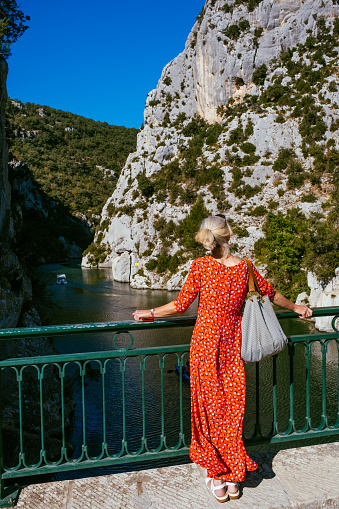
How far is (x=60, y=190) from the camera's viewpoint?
78.6m

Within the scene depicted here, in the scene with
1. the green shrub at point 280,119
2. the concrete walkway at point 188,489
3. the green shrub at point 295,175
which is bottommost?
the concrete walkway at point 188,489

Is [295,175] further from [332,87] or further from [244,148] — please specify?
[332,87]

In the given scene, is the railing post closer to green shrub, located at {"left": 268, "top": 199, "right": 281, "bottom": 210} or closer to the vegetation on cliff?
the vegetation on cliff

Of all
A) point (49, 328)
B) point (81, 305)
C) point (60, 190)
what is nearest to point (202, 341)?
point (49, 328)

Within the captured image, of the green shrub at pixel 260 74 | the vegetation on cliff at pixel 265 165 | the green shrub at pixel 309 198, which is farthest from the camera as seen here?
the green shrub at pixel 260 74

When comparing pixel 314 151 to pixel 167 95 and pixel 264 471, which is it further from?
pixel 264 471

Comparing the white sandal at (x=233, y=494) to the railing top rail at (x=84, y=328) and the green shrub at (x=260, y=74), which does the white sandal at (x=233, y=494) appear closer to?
the railing top rail at (x=84, y=328)

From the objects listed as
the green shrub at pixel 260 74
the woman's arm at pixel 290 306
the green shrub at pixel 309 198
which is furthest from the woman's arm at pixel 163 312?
the green shrub at pixel 260 74

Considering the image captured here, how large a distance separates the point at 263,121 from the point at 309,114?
4.44m

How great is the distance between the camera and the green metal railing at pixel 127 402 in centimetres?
255

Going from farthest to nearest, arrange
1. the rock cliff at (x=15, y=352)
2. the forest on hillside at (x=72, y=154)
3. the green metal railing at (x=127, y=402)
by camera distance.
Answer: the forest on hillside at (x=72, y=154), the rock cliff at (x=15, y=352), the green metal railing at (x=127, y=402)

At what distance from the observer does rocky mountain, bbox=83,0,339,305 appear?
34250 mm

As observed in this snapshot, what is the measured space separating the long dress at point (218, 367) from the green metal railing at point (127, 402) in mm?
210

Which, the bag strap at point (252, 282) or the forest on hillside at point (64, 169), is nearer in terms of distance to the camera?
the bag strap at point (252, 282)
